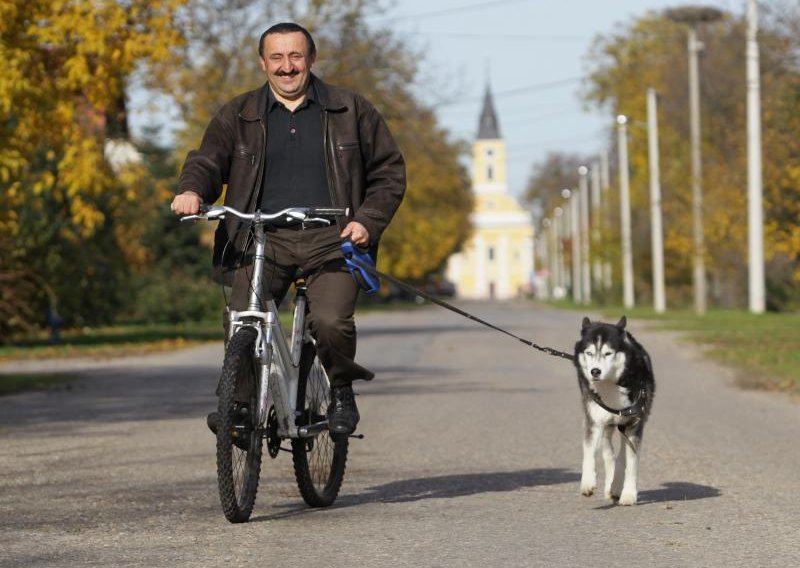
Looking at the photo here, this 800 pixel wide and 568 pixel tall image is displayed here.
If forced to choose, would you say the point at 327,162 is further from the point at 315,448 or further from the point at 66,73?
the point at 66,73

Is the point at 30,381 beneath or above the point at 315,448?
beneath

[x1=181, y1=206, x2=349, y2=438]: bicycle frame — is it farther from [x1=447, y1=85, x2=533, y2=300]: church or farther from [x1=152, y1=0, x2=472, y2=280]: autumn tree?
[x1=447, y1=85, x2=533, y2=300]: church

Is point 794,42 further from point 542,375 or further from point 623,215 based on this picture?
point 623,215

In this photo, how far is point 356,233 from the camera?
7867 millimetres

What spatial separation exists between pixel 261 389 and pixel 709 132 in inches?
2383

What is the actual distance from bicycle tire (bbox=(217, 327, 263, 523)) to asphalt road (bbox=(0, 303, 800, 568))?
0.15 metres

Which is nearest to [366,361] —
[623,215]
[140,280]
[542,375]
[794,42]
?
[542,375]

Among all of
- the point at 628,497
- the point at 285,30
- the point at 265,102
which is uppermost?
the point at 285,30

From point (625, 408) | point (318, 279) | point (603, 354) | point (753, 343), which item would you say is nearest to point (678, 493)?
point (625, 408)

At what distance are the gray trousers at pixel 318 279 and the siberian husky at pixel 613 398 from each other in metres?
1.08

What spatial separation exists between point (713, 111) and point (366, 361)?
47.2m

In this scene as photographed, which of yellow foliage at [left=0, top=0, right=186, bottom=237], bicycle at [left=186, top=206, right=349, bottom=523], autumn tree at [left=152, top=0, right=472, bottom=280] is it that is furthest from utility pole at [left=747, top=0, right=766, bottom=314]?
bicycle at [left=186, top=206, right=349, bottom=523]

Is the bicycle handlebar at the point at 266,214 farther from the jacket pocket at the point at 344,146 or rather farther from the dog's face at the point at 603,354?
the dog's face at the point at 603,354

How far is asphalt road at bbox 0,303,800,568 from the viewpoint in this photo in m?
7.08
